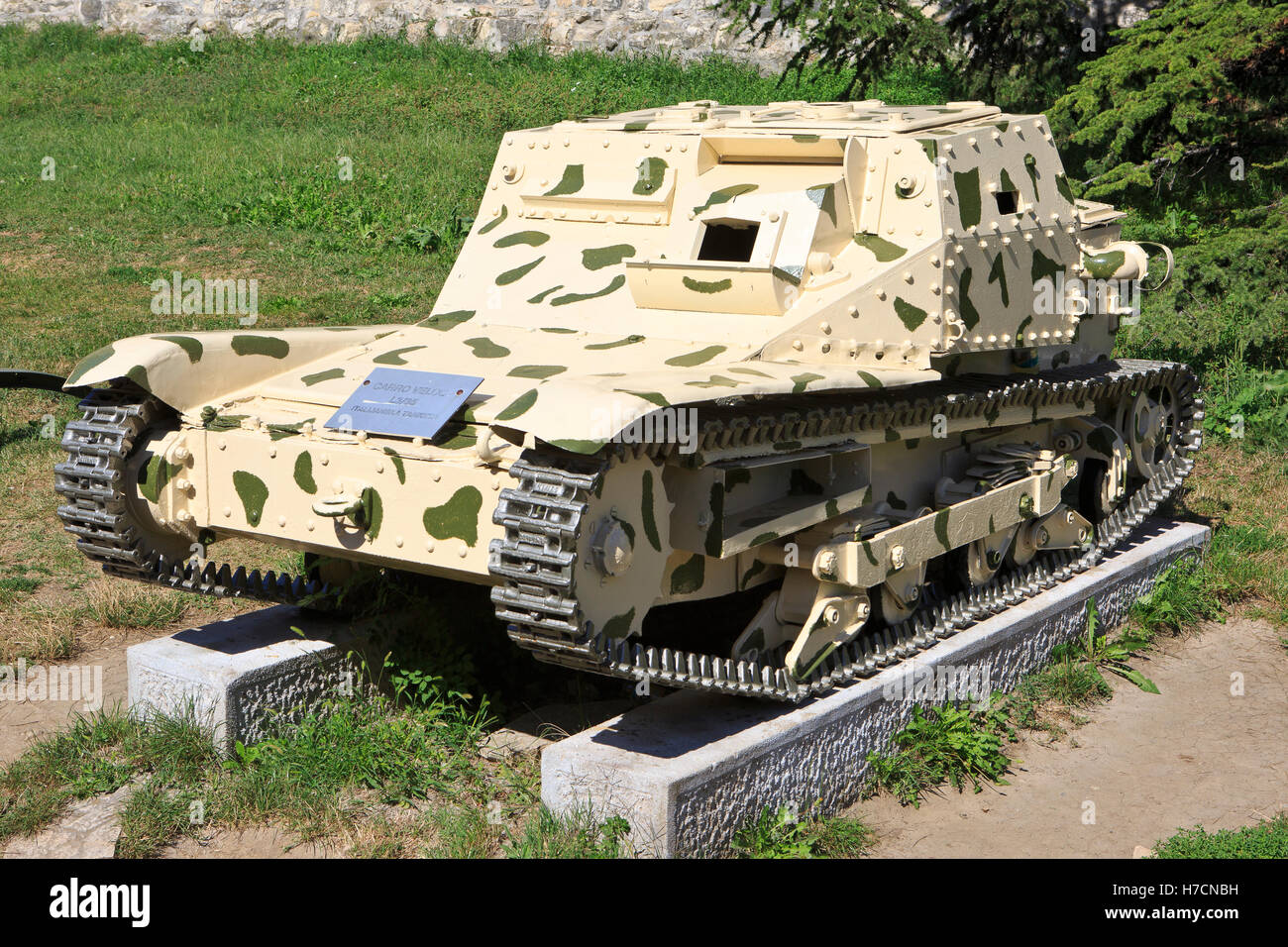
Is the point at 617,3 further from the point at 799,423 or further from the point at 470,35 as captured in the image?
the point at 799,423

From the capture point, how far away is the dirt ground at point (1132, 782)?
18.9ft

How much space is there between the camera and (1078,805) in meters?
6.03

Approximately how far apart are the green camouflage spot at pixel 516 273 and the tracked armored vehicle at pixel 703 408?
3 centimetres

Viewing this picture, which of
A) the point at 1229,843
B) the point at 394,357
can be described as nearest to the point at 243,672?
the point at 394,357

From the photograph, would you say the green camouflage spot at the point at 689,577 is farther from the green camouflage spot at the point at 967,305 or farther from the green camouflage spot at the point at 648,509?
the green camouflage spot at the point at 967,305

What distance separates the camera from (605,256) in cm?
693

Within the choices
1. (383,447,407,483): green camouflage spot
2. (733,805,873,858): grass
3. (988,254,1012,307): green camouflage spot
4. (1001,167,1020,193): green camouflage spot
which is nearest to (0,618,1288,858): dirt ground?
(733,805,873,858): grass

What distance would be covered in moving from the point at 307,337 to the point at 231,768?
6.17ft

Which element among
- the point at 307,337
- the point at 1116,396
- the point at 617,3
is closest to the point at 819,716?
the point at 307,337

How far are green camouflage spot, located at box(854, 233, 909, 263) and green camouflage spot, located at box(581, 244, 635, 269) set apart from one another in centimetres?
106

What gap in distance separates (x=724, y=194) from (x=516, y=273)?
109cm

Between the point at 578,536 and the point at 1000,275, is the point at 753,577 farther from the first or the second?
the point at 1000,275

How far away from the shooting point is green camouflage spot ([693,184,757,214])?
6.70 meters

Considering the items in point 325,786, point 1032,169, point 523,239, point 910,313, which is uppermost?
point 1032,169
